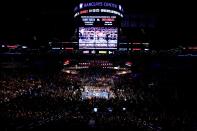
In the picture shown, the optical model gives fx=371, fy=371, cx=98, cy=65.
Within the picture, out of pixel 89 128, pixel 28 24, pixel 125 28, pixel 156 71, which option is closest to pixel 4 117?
pixel 89 128

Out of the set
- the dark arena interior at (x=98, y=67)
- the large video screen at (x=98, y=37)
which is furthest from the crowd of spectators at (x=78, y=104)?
the large video screen at (x=98, y=37)

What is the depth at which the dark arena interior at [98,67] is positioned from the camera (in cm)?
1689

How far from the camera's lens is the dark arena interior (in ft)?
55.4

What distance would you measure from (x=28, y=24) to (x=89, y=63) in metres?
4.19

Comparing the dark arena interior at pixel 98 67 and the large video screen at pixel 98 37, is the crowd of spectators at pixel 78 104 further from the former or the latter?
the large video screen at pixel 98 37

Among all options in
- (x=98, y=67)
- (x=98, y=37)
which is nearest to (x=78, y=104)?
(x=98, y=67)

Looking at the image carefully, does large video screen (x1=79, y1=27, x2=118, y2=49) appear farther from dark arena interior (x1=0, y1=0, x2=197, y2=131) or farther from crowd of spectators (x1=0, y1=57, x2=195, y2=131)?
crowd of spectators (x1=0, y1=57, x2=195, y2=131)

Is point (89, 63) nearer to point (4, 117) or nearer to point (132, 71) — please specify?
point (132, 71)

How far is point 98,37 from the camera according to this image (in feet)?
56.7

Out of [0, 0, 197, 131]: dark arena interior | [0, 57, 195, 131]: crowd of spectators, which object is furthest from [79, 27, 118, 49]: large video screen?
[0, 57, 195, 131]: crowd of spectators

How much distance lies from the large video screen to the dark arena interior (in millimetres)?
46

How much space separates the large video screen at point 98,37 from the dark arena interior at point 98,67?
0.05m

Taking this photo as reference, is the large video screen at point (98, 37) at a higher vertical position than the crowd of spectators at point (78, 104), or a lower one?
higher

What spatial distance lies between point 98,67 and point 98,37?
5.68 m
